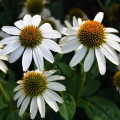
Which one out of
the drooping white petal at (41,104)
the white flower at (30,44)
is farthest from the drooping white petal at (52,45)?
the drooping white petal at (41,104)

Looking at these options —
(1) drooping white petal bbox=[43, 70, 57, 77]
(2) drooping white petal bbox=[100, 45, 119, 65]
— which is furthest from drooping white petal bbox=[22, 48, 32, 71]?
(2) drooping white petal bbox=[100, 45, 119, 65]

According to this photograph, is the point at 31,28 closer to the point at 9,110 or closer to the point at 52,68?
the point at 52,68

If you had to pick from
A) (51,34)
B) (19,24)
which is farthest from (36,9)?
(51,34)

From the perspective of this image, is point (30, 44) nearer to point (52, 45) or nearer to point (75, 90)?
point (52, 45)

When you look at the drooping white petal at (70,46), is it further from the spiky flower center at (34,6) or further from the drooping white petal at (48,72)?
the spiky flower center at (34,6)

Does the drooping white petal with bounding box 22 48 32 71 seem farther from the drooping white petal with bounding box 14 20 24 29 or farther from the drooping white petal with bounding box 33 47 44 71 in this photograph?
the drooping white petal with bounding box 14 20 24 29

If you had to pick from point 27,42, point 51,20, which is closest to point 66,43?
point 27,42
